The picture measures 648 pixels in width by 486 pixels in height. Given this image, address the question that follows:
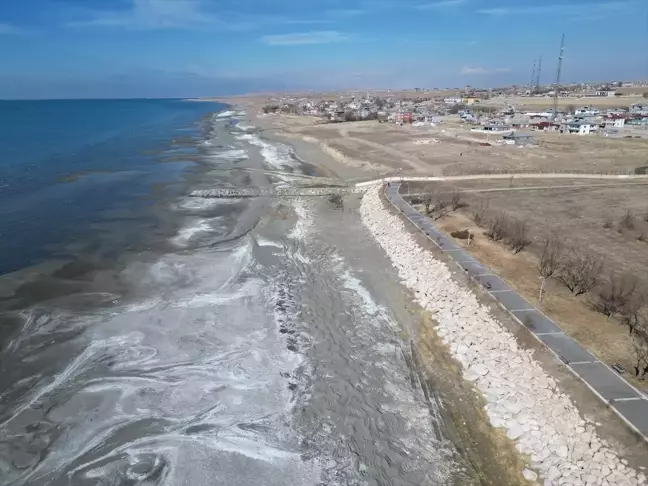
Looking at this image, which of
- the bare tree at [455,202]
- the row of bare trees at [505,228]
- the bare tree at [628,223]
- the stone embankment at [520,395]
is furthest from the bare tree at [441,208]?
the bare tree at [628,223]

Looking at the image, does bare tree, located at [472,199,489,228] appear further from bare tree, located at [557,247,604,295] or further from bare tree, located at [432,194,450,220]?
bare tree, located at [557,247,604,295]

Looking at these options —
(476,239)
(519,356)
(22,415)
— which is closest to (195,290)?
(22,415)

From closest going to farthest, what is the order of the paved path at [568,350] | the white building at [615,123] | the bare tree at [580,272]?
the paved path at [568,350] < the bare tree at [580,272] < the white building at [615,123]

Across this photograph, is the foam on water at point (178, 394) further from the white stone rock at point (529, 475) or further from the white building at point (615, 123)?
the white building at point (615, 123)

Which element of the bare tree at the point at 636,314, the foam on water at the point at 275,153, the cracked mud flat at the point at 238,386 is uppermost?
the foam on water at the point at 275,153

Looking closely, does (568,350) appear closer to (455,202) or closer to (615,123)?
(455,202)

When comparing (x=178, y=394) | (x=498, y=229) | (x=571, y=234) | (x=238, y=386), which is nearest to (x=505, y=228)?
(x=498, y=229)
